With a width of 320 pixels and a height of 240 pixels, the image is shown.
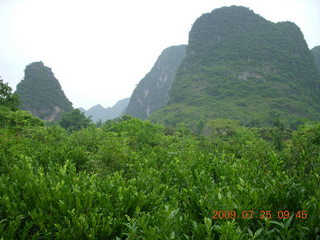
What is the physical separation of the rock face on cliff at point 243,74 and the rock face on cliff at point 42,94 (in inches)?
1606

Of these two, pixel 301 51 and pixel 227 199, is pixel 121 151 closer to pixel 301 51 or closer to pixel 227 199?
pixel 227 199

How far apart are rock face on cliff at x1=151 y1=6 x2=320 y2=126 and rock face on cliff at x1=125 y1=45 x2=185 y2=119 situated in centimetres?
4561

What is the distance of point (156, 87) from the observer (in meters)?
157

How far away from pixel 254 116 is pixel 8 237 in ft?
204

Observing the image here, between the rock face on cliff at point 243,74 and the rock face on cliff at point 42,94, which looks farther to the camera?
the rock face on cliff at point 42,94

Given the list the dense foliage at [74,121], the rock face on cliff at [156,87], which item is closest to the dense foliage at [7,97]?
the dense foliage at [74,121]

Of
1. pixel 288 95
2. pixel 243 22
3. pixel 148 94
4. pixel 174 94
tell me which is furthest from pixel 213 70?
pixel 148 94

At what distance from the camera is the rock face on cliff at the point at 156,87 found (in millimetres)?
147750

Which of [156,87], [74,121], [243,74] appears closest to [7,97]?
[74,121]

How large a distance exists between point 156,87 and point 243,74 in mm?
79383

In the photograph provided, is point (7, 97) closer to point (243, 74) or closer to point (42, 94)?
point (42, 94)
